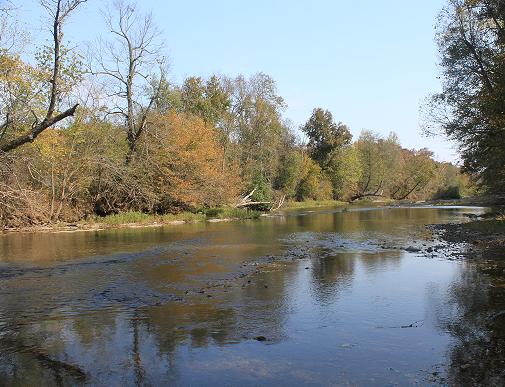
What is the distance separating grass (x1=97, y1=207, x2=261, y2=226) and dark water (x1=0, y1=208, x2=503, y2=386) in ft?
51.8

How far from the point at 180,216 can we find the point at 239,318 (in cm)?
3141

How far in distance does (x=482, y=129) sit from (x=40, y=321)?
26.2 metres

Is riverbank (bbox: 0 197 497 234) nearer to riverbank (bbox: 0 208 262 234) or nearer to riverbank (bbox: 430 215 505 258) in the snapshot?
riverbank (bbox: 0 208 262 234)

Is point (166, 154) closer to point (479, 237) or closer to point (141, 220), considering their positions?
point (141, 220)

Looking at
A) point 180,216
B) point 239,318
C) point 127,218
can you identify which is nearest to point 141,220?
point 127,218

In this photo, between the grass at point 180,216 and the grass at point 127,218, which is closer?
the grass at point 127,218

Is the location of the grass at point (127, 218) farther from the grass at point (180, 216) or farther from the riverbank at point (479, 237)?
the riverbank at point (479, 237)

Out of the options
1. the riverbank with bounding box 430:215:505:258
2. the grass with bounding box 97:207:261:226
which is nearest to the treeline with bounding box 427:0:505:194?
the riverbank with bounding box 430:215:505:258

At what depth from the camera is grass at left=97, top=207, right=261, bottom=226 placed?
36.9 meters

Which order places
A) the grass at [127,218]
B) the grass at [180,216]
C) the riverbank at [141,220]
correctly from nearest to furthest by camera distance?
the riverbank at [141,220], the grass at [127,218], the grass at [180,216]

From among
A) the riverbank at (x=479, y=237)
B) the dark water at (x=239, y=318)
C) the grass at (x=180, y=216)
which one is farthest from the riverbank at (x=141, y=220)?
the riverbank at (x=479, y=237)

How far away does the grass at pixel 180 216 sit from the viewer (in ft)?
121

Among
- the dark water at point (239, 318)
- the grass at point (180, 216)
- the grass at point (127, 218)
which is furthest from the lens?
the grass at point (180, 216)

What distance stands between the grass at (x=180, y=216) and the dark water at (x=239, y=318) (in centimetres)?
1578
